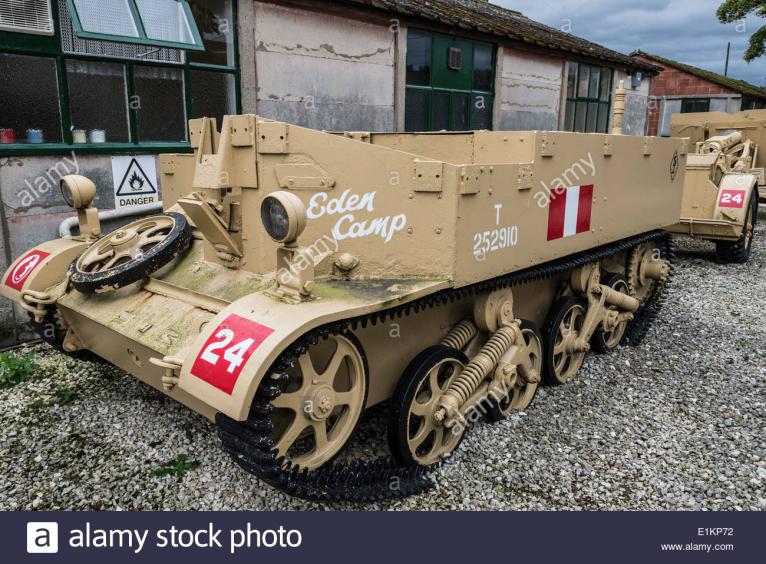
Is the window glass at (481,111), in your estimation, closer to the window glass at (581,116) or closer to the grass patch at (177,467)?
the window glass at (581,116)

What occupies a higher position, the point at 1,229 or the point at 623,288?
the point at 1,229

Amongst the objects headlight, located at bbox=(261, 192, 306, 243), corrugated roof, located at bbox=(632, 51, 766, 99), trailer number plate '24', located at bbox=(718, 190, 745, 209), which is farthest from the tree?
headlight, located at bbox=(261, 192, 306, 243)

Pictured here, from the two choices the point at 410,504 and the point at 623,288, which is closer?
the point at 410,504

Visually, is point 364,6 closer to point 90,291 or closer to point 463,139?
point 463,139

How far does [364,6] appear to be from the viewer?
8.96 m

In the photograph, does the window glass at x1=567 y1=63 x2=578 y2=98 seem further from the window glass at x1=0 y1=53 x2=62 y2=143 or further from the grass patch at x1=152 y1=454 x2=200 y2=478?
the grass patch at x1=152 y1=454 x2=200 y2=478

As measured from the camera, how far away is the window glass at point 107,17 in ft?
20.6

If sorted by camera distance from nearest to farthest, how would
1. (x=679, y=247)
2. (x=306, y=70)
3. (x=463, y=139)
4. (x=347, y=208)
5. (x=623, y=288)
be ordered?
(x=347, y=208) → (x=463, y=139) → (x=623, y=288) → (x=306, y=70) → (x=679, y=247)

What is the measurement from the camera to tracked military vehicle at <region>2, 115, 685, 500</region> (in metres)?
3.17

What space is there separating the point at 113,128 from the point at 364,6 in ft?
12.9

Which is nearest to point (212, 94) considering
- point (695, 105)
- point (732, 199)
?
point (732, 199)

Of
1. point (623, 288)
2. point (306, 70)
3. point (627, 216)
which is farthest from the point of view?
point (306, 70)

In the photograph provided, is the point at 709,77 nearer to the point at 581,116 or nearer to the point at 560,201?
the point at 581,116

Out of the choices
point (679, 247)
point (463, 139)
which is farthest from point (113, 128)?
point (679, 247)
